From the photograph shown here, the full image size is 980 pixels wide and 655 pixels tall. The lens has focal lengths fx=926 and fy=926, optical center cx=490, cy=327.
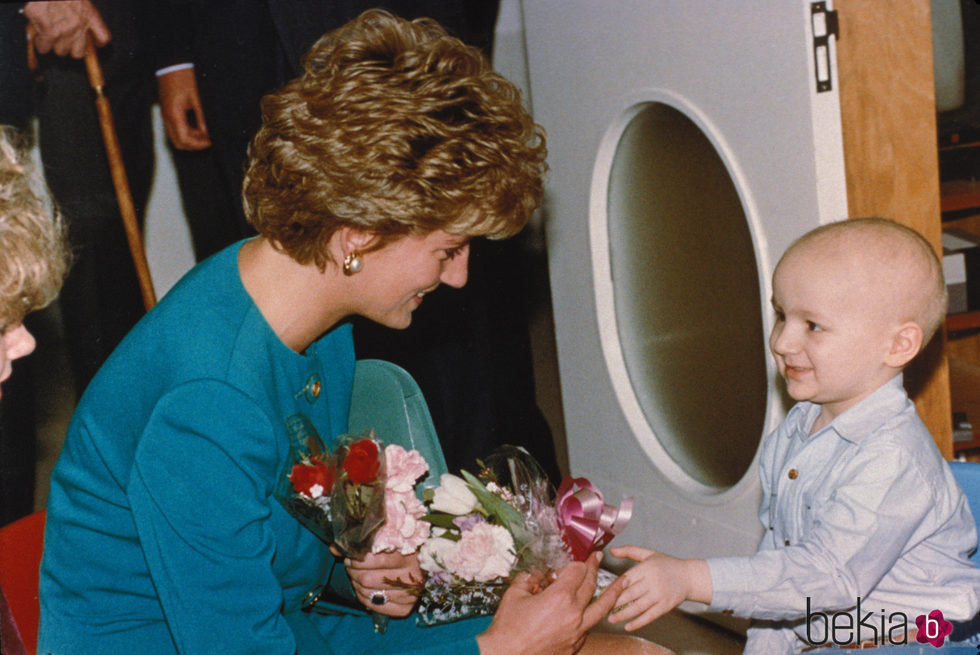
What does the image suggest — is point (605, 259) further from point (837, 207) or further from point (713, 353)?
point (837, 207)

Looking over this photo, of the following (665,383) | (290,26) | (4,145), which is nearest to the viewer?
(4,145)

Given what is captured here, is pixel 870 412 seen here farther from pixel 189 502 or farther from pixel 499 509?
pixel 189 502

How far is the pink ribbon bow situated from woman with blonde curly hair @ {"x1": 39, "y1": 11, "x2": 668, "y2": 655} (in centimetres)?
4

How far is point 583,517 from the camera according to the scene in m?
1.29

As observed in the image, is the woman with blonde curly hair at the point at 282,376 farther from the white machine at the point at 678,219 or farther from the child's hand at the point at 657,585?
the white machine at the point at 678,219

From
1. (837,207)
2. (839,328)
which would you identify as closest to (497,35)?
(837,207)

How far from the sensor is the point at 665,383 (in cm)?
237

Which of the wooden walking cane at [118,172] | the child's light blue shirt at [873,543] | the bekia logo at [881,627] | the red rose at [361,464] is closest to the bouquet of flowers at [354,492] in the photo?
the red rose at [361,464]

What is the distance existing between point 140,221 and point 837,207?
1858mm

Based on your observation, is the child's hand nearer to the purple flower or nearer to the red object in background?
the purple flower

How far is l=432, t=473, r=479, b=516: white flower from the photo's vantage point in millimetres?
1246

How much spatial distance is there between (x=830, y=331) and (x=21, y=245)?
1078 mm

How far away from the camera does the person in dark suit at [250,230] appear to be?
2176 mm

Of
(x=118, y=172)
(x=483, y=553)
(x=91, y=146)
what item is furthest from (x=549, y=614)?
(x=91, y=146)
